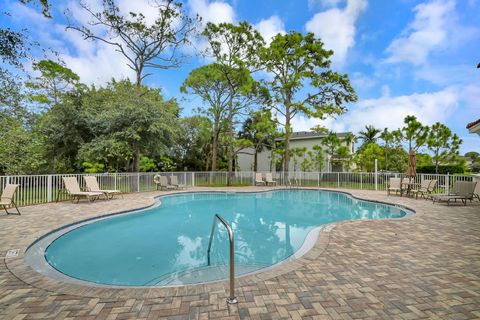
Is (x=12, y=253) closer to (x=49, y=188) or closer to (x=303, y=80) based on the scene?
(x=49, y=188)

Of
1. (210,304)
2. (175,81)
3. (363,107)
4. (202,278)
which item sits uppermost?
(175,81)

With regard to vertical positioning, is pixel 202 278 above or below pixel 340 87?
below

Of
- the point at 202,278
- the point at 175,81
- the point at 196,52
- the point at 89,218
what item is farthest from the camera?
the point at 175,81

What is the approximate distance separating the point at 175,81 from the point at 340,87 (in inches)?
497

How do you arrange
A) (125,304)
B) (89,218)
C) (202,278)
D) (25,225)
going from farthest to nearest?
(89,218)
(25,225)
(202,278)
(125,304)

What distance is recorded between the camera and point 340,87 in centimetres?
1939

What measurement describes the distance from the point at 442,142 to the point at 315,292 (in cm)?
2171

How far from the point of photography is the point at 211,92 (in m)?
20.9

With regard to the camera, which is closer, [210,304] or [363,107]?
[210,304]

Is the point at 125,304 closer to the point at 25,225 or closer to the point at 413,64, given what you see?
the point at 25,225

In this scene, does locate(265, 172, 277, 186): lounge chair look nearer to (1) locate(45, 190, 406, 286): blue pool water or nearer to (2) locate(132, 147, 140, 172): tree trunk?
(1) locate(45, 190, 406, 286): blue pool water

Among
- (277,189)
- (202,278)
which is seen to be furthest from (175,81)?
(202,278)

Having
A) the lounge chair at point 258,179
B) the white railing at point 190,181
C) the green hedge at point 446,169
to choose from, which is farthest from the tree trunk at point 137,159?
the green hedge at point 446,169

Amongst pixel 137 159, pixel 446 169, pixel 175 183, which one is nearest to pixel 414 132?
pixel 446 169
